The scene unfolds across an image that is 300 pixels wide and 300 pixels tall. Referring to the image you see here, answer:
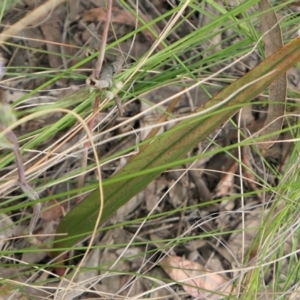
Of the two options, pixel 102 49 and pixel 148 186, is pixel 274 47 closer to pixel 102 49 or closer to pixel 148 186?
pixel 102 49

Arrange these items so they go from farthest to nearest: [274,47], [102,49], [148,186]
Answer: [148,186], [274,47], [102,49]

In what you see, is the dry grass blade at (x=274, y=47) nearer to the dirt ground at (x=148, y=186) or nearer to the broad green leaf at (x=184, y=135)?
the broad green leaf at (x=184, y=135)

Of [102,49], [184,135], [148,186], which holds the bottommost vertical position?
[148,186]

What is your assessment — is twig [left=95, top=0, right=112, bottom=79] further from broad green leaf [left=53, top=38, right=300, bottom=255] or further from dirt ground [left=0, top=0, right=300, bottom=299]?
dirt ground [left=0, top=0, right=300, bottom=299]

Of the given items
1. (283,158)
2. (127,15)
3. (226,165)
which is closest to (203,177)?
(226,165)

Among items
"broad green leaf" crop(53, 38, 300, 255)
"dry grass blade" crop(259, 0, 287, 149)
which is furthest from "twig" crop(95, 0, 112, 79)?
"dry grass blade" crop(259, 0, 287, 149)

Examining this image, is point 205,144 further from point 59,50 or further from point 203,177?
point 59,50

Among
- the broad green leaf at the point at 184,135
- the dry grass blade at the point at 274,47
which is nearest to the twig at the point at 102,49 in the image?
the broad green leaf at the point at 184,135

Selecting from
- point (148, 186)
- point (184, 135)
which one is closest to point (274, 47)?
point (184, 135)

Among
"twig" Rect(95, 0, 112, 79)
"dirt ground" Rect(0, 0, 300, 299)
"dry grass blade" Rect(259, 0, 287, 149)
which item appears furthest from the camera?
"dirt ground" Rect(0, 0, 300, 299)
